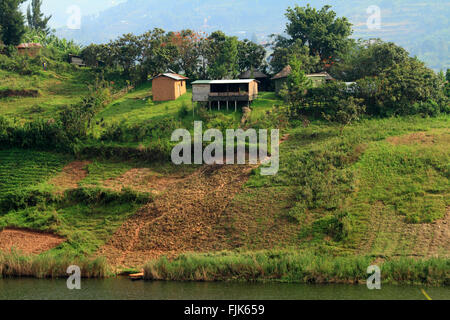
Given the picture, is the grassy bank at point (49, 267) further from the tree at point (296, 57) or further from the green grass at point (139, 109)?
the tree at point (296, 57)

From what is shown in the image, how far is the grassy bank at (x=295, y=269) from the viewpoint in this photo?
18969mm

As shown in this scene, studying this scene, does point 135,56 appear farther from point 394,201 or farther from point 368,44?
point 394,201

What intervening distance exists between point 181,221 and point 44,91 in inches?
975

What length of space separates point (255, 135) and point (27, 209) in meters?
13.9

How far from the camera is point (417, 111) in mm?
34125

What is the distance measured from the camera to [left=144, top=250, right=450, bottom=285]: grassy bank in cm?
1897

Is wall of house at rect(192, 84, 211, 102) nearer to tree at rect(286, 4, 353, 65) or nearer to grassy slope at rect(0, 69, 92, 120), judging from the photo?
grassy slope at rect(0, 69, 92, 120)

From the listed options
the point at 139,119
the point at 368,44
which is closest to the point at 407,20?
the point at 368,44

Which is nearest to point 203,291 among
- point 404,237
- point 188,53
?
point 404,237

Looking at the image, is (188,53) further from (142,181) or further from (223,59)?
(142,181)

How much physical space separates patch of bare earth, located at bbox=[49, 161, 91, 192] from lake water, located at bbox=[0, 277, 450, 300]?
889 cm

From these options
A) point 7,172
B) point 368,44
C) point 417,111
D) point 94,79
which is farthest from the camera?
point 94,79

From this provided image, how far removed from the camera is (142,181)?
92.8 ft

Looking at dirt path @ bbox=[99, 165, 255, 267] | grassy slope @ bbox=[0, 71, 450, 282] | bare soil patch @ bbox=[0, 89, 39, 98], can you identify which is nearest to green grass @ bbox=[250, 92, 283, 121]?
grassy slope @ bbox=[0, 71, 450, 282]
